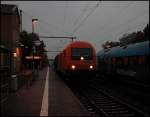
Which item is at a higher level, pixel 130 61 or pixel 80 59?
pixel 80 59

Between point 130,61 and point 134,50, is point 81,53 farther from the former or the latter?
point 134,50

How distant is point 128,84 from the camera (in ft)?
88.5

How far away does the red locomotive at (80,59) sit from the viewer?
931 inches

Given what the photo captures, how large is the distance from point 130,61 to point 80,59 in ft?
11.3

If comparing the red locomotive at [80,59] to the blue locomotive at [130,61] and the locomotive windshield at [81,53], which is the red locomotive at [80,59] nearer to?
the locomotive windshield at [81,53]

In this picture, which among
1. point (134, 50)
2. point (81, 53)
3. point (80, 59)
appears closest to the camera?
point (134, 50)

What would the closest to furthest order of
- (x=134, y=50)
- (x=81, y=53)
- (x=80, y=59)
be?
1. (x=134, y=50)
2. (x=80, y=59)
3. (x=81, y=53)

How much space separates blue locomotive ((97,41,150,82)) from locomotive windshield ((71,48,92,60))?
2.78 meters

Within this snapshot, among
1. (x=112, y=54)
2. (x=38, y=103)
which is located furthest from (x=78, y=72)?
(x=38, y=103)

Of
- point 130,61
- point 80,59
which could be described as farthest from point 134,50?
point 80,59

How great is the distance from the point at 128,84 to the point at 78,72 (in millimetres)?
5278

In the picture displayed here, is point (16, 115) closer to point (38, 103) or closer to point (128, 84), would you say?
point (38, 103)

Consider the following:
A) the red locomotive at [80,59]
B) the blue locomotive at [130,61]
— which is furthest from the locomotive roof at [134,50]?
the red locomotive at [80,59]

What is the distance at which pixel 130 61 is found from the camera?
24172 millimetres
